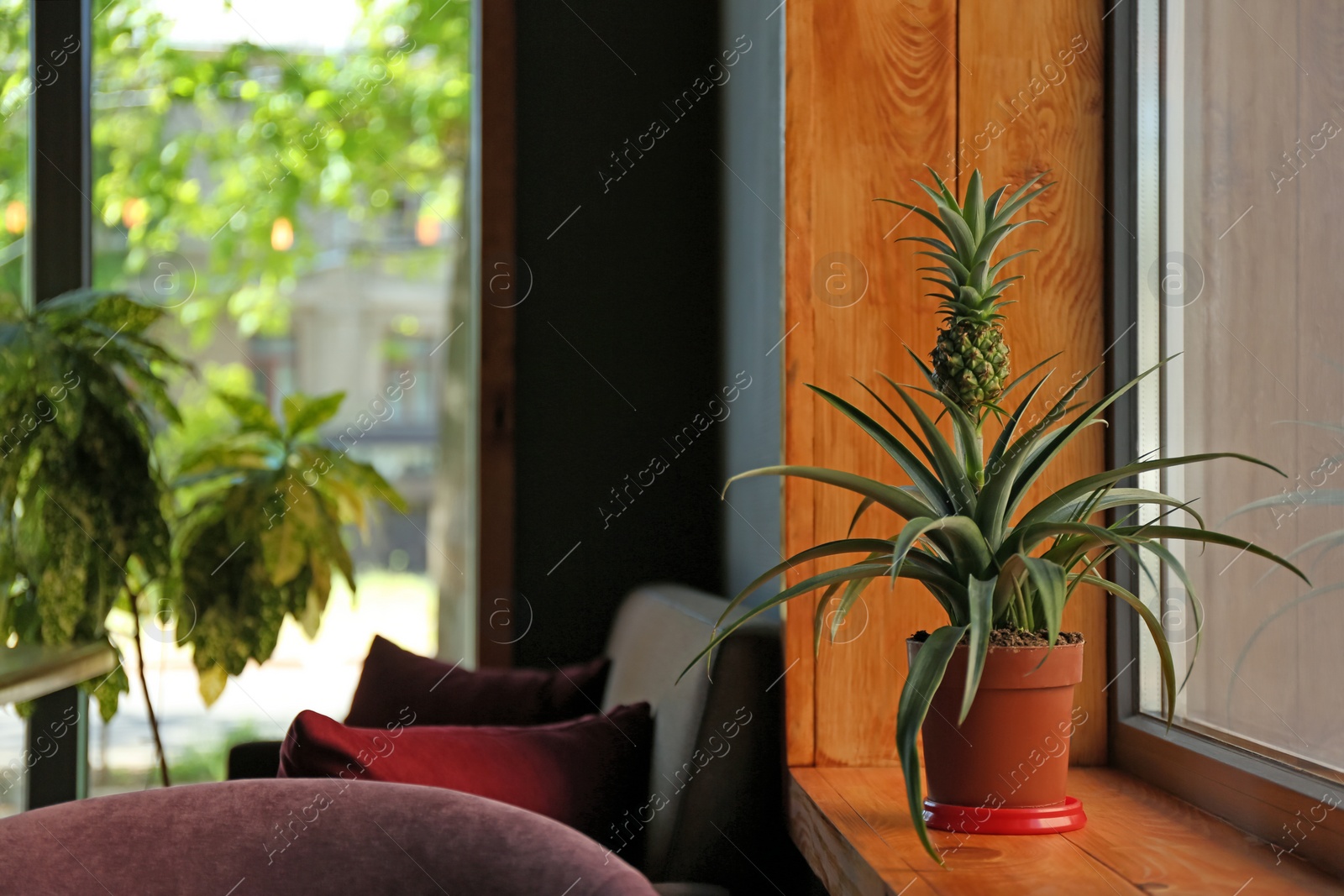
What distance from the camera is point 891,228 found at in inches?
Result: 54.2

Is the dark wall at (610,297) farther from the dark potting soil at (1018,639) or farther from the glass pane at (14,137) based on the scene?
the dark potting soil at (1018,639)

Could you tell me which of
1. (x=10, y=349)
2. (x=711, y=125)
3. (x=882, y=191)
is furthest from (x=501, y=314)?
(x=882, y=191)

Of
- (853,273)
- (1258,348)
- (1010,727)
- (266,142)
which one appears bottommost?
(1010,727)

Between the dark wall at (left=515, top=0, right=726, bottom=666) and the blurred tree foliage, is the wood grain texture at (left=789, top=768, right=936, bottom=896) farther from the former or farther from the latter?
the blurred tree foliage

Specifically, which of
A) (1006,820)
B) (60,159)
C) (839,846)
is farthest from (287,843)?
(60,159)

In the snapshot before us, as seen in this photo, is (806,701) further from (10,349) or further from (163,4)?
(163,4)

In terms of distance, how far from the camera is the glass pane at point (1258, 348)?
0.95m

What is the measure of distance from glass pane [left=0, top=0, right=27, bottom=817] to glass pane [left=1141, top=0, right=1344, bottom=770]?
106 inches

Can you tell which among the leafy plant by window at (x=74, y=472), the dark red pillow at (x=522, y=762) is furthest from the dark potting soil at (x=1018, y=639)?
the leafy plant by window at (x=74, y=472)

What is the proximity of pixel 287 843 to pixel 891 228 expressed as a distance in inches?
40.1

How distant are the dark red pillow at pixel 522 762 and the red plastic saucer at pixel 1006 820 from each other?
1.50 ft

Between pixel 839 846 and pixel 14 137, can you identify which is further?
pixel 14 137

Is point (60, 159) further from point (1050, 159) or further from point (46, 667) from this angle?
point (1050, 159)

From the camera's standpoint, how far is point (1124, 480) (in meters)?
1.32
